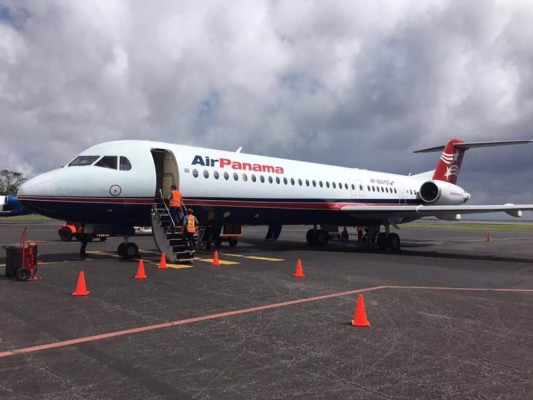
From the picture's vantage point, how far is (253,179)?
17688 millimetres

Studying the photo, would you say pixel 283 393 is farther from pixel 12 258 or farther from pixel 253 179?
pixel 253 179

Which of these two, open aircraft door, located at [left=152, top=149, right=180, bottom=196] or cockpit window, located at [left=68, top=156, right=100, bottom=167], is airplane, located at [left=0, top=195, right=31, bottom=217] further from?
open aircraft door, located at [left=152, top=149, right=180, bottom=196]

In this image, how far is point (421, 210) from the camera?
1995 centimetres

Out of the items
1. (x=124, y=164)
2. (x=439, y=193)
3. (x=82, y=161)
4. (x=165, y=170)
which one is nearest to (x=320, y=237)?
(x=439, y=193)

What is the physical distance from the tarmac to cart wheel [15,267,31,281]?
304 millimetres

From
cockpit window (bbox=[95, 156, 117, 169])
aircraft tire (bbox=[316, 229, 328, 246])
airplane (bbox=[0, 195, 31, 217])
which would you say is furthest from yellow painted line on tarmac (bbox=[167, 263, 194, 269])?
airplane (bbox=[0, 195, 31, 217])

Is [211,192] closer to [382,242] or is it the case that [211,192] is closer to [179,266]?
[179,266]

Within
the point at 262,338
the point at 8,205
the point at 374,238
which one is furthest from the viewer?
the point at 8,205

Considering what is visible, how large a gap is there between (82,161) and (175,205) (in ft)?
10.7

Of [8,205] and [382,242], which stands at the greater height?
[8,205]

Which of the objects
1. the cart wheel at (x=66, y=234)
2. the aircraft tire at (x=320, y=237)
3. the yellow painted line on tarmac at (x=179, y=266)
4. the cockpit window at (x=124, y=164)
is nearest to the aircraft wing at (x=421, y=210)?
the aircraft tire at (x=320, y=237)

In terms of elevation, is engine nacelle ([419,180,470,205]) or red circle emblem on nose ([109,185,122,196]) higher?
engine nacelle ([419,180,470,205])

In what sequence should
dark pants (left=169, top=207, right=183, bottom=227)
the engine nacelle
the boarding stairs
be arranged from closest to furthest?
the boarding stairs, dark pants (left=169, top=207, right=183, bottom=227), the engine nacelle

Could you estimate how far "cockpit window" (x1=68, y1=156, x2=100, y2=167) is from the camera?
14209 millimetres
